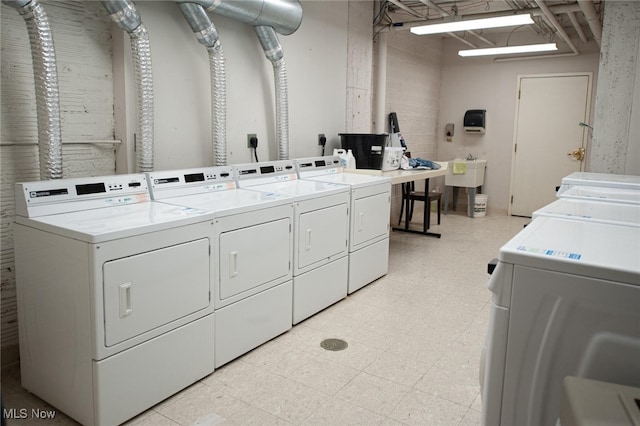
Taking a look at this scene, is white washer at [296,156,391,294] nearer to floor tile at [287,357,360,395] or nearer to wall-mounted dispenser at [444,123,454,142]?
floor tile at [287,357,360,395]

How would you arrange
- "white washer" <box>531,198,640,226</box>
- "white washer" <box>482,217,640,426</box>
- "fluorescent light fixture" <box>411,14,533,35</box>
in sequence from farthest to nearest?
"fluorescent light fixture" <box>411,14,533,35</box>
"white washer" <box>531,198,640,226</box>
"white washer" <box>482,217,640,426</box>

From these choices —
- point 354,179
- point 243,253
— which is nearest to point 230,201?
point 243,253

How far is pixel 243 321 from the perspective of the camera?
286 cm

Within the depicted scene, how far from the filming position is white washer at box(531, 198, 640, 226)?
1.99 m

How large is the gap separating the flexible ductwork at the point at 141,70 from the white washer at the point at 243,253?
0.17 m

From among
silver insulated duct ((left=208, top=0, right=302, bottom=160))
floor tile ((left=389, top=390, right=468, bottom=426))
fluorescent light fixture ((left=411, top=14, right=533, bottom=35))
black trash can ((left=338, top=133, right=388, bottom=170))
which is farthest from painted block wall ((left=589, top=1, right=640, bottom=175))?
floor tile ((left=389, top=390, right=468, bottom=426))

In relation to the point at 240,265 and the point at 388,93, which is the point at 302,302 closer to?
the point at 240,265

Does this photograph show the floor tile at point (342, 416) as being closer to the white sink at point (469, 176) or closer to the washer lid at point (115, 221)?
the washer lid at point (115, 221)

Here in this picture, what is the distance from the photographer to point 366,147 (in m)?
4.88

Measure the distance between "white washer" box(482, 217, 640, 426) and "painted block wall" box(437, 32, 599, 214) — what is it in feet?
22.4

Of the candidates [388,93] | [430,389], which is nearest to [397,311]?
[430,389]

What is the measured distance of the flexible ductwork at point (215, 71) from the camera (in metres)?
Answer: 3.23

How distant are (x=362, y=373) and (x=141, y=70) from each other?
2.28m

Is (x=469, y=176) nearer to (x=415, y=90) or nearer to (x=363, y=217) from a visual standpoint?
(x=415, y=90)
